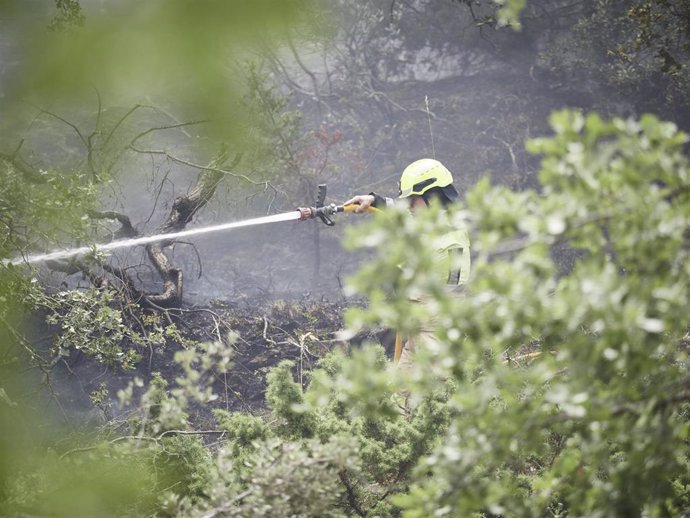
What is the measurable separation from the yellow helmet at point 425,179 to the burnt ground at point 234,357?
1.45 metres

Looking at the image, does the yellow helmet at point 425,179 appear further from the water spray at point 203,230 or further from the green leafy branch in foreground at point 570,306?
the green leafy branch in foreground at point 570,306

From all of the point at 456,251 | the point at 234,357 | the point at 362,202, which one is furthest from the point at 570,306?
the point at 234,357

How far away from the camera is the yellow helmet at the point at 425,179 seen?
5434mm

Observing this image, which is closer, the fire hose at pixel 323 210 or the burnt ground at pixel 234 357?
the fire hose at pixel 323 210

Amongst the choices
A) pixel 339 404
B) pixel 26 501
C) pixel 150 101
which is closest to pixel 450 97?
pixel 150 101

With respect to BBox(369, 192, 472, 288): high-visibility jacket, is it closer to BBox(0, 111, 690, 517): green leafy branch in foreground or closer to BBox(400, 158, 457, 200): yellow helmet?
BBox(400, 158, 457, 200): yellow helmet

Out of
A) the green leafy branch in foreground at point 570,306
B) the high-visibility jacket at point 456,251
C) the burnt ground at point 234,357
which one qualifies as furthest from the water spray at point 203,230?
the green leafy branch in foreground at point 570,306

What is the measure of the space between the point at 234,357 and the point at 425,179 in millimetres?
2625

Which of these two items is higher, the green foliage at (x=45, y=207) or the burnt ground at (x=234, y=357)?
the green foliage at (x=45, y=207)

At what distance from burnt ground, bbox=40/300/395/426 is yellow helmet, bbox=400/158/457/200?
1.45m

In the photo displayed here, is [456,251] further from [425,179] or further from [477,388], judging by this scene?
[477,388]

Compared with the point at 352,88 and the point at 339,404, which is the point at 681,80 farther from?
the point at 339,404

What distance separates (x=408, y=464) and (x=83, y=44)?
5.12 m

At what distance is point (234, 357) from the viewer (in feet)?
21.8
